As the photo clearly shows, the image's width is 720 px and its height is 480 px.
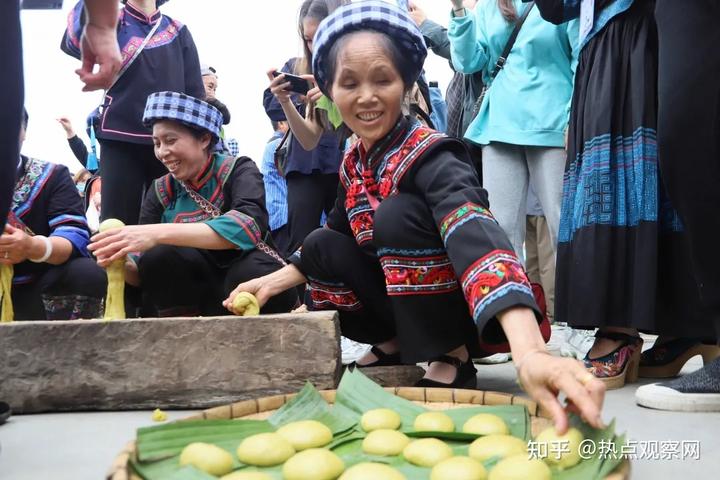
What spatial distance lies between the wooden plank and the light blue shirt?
287cm

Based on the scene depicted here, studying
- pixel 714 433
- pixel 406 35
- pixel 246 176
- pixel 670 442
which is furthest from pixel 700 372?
pixel 246 176

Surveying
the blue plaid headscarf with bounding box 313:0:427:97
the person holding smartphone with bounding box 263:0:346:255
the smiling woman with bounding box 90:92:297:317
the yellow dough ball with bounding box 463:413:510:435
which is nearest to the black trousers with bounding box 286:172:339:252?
the person holding smartphone with bounding box 263:0:346:255

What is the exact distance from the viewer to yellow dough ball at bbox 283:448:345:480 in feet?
3.34

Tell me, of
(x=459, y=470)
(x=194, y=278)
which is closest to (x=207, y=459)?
(x=459, y=470)

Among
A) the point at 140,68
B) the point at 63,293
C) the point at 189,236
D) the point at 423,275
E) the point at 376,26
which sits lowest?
the point at 63,293

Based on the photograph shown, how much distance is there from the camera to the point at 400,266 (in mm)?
1774

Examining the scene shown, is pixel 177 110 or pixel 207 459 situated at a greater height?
pixel 177 110

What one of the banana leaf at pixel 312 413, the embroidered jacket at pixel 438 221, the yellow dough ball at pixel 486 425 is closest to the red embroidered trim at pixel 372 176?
the embroidered jacket at pixel 438 221

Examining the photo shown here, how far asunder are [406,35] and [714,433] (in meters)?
1.24

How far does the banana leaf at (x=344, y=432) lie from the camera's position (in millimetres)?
982

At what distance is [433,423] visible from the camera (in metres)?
1.22

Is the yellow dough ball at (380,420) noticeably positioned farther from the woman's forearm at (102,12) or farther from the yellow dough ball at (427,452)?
the woman's forearm at (102,12)

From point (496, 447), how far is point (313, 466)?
11.5 inches

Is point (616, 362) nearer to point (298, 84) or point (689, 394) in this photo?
point (689, 394)
